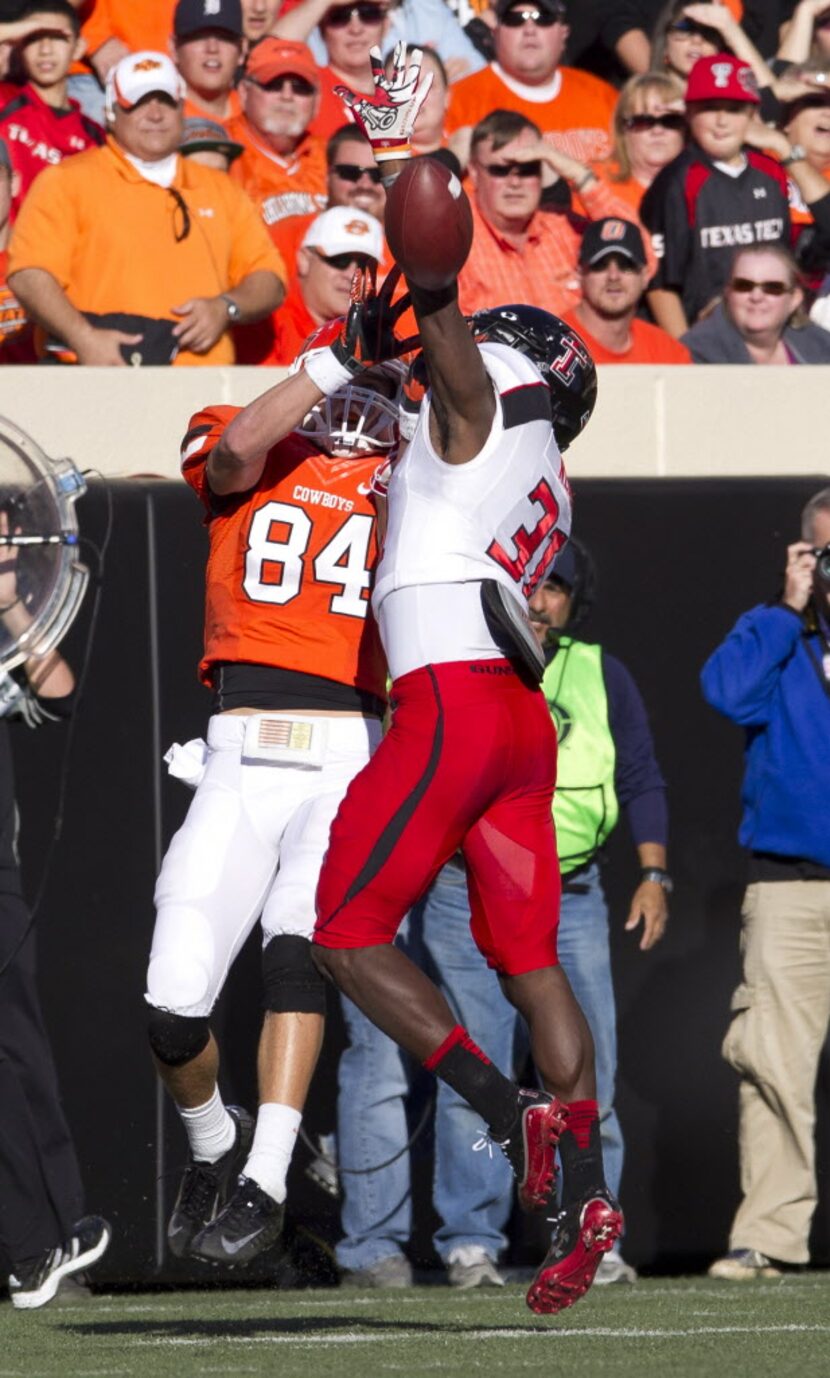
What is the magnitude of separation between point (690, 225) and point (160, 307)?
2.40m

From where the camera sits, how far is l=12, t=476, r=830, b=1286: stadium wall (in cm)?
761

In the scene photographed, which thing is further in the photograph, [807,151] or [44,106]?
[807,151]

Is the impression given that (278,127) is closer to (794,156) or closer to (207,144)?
(207,144)

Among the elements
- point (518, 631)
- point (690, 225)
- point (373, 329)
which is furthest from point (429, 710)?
point (690, 225)

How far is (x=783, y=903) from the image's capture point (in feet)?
24.6

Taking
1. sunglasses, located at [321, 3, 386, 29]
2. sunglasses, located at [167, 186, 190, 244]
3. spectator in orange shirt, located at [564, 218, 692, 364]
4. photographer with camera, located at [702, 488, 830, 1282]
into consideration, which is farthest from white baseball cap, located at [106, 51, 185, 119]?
photographer with camera, located at [702, 488, 830, 1282]

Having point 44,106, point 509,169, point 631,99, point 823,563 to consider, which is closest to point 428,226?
point 823,563

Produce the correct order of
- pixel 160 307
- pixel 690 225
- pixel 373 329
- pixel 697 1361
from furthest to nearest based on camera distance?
pixel 690 225 < pixel 160 307 < pixel 373 329 < pixel 697 1361

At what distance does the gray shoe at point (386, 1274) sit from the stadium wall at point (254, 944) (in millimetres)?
234

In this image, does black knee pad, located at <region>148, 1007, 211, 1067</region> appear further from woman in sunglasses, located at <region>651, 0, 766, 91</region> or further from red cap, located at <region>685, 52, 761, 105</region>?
woman in sunglasses, located at <region>651, 0, 766, 91</region>

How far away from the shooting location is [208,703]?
25.5 ft

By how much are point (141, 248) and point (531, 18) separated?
117 inches

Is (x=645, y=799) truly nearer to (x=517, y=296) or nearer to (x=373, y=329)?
(x=517, y=296)

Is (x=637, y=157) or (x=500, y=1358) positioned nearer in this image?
(x=500, y=1358)
